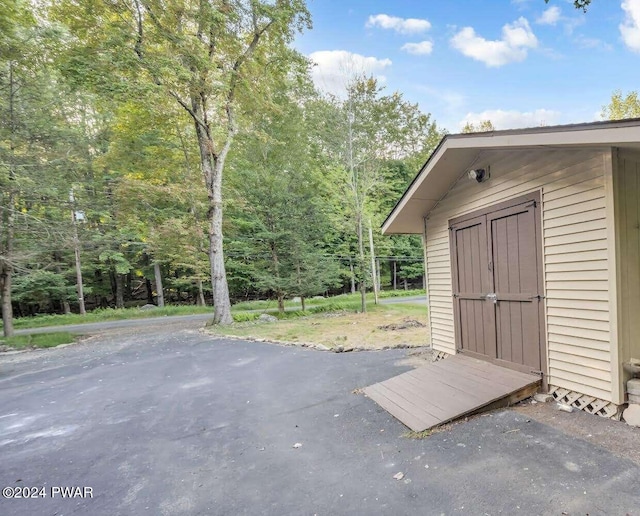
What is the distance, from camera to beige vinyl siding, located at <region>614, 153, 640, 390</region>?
2875 mm

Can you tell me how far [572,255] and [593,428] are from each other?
5.26 ft

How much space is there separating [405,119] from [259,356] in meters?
13.4

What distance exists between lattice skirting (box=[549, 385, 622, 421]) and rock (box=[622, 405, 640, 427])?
0.06m

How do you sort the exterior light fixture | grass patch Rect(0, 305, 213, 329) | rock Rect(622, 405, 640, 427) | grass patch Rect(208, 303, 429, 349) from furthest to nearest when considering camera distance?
grass patch Rect(0, 305, 213, 329), grass patch Rect(208, 303, 429, 349), the exterior light fixture, rock Rect(622, 405, 640, 427)

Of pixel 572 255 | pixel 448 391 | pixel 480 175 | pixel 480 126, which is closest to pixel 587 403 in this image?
pixel 448 391

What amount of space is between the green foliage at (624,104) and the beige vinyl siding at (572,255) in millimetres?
20330

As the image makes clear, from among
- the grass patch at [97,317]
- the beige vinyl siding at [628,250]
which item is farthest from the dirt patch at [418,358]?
the grass patch at [97,317]

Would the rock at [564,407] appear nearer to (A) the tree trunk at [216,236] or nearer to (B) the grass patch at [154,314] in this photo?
(A) the tree trunk at [216,236]

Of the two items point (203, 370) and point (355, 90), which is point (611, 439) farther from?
point (355, 90)

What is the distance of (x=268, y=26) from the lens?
11.0m

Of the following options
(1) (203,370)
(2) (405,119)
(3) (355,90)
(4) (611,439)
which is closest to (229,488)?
(4) (611,439)

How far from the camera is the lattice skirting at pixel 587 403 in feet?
9.59

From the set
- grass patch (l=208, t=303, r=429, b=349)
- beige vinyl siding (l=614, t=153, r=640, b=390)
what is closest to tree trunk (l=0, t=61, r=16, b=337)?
grass patch (l=208, t=303, r=429, b=349)

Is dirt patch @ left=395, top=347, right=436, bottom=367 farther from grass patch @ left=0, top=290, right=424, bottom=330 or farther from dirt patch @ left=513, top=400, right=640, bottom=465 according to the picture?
grass patch @ left=0, top=290, right=424, bottom=330
